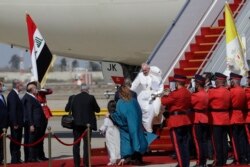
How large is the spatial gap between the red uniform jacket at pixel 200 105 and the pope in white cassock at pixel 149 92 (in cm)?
175

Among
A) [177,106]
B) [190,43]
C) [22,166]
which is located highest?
[190,43]

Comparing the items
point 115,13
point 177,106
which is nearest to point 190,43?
point 115,13

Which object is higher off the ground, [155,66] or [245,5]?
[245,5]

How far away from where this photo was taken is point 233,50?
1689 cm

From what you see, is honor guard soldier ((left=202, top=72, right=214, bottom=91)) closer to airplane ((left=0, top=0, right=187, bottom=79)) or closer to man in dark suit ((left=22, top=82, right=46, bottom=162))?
man in dark suit ((left=22, top=82, right=46, bottom=162))

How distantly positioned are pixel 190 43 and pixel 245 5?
144 cm

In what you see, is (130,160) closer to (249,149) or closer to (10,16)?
(249,149)

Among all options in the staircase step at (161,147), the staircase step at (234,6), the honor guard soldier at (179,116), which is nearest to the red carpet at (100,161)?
the staircase step at (161,147)

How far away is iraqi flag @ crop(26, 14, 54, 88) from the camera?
19438 millimetres

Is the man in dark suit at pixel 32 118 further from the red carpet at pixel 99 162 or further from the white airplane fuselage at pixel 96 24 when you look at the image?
the white airplane fuselage at pixel 96 24

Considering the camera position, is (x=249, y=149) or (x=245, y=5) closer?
(x=249, y=149)

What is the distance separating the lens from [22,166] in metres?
16.9

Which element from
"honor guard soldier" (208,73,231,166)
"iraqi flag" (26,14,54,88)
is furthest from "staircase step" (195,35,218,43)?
"honor guard soldier" (208,73,231,166)

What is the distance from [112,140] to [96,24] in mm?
5812
